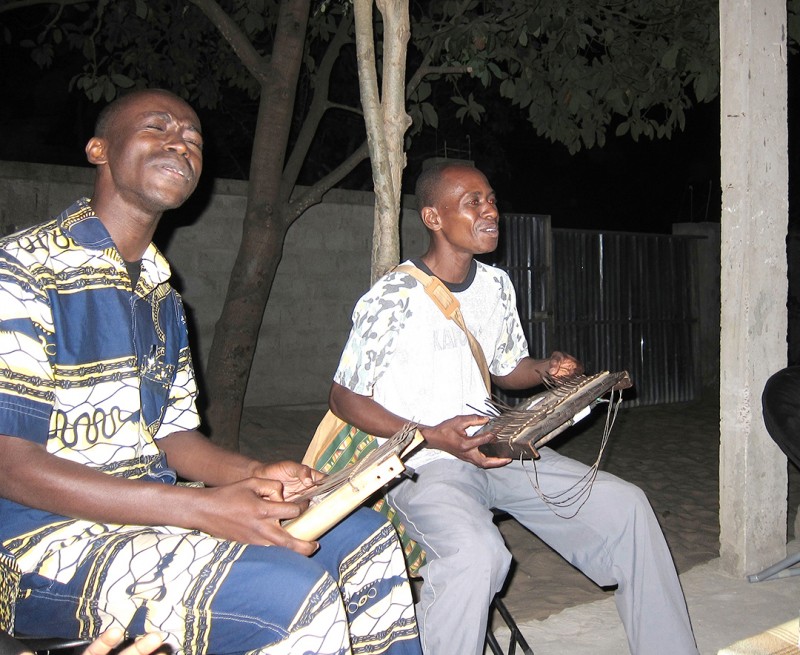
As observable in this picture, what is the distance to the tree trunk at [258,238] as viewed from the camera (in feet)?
18.6

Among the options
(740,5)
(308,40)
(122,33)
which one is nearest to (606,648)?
(740,5)

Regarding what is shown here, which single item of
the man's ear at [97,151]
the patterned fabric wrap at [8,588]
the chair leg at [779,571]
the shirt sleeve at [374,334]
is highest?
the man's ear at [97,151]

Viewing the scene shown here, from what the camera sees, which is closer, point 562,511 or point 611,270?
point 562,511

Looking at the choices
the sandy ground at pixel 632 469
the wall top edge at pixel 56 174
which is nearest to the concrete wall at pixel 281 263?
the wall top edge at pixel 56 174

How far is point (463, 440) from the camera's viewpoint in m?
2.26

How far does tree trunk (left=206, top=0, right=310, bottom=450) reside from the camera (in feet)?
18.6

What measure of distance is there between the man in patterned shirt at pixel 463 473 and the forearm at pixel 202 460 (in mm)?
490

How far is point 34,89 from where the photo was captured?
1962 centimetres

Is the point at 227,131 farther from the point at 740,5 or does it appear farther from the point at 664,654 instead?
the point at 664,654

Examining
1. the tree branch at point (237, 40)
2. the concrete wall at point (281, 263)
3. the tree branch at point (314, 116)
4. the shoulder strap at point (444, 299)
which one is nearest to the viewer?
the shoulder strap at point (444, 299)

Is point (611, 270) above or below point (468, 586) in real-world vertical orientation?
above

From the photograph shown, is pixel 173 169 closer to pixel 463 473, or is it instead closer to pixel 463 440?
pixel 463 440

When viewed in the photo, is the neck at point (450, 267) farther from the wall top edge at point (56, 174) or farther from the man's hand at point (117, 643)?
the wall top edge at point (56, 174)

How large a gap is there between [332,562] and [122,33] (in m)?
6.84
